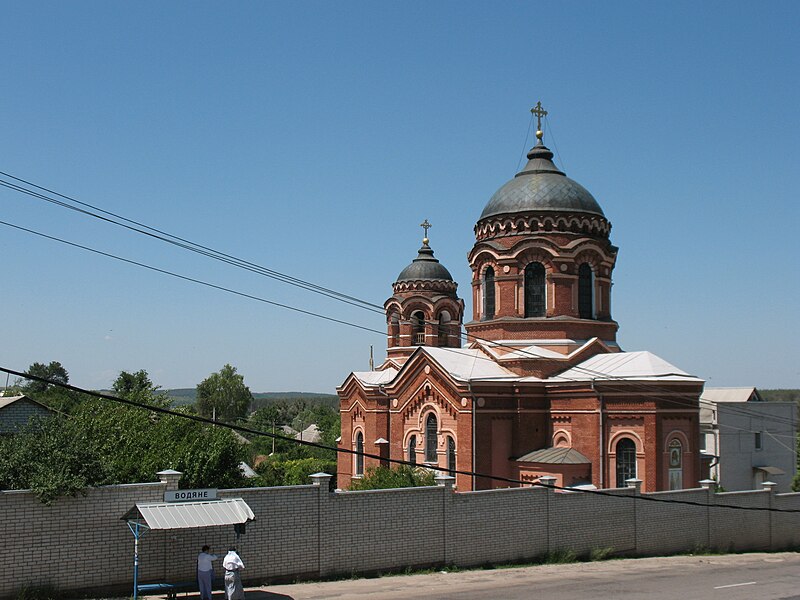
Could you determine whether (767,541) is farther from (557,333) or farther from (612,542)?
(557,333)

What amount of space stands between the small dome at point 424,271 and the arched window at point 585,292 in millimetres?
14602

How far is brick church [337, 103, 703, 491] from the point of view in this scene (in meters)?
26.6

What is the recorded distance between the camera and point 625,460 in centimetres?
A: 2652

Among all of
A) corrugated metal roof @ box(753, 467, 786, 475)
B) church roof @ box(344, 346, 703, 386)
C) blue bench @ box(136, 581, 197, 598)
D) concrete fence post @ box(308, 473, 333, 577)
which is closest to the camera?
blue bench @ box(136, 581, 197, 598)

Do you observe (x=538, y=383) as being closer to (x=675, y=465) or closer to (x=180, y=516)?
(x=675, y=465)

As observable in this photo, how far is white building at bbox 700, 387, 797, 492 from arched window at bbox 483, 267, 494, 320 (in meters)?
17.4

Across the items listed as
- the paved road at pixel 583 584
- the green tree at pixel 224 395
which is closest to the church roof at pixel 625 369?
the paved road at pixel 583 584

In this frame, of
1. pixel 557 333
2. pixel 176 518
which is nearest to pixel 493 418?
pixel 557 333

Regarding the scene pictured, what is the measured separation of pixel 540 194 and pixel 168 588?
22213mm

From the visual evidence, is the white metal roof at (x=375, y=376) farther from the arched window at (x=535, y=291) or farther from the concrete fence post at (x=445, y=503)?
the concrete fence post at (x=445, y=503)

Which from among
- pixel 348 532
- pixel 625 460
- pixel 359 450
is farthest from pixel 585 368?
pixel 348 532

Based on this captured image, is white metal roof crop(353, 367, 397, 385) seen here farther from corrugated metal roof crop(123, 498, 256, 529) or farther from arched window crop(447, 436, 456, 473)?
corrugated metal roof crop(123, 498, 256, 529)

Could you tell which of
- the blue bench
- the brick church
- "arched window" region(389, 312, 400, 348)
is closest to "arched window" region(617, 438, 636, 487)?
the brick church

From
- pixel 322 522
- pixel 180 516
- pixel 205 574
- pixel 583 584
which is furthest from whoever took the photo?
pixel 583 584
